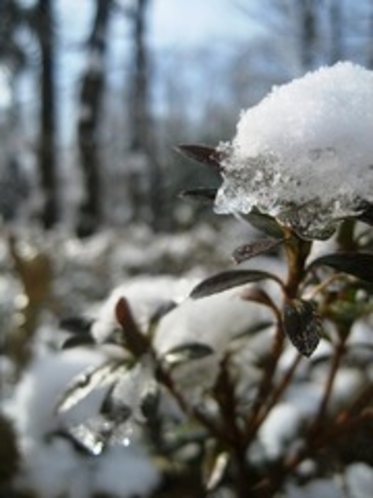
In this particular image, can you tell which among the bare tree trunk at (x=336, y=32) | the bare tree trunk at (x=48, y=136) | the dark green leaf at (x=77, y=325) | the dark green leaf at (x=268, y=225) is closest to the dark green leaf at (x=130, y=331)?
the dark green leaf at (x=77, y=325)

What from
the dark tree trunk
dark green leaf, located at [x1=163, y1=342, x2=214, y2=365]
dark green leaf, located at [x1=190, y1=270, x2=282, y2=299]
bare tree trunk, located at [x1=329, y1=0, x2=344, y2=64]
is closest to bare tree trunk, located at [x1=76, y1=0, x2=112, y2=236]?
the dark tree trunk

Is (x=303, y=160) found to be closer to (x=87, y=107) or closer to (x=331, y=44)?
Answer: (x=331, y=44)

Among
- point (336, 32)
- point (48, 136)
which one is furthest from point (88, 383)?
point (48, 136)

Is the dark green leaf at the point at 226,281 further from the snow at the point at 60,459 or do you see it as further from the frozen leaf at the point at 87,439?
the snow at the point at 60,459

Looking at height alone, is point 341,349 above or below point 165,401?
above

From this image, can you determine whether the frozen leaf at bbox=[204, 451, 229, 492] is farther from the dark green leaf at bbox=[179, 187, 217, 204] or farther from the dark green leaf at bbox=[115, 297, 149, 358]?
the dark green leaf at bbox=[179, 187, 217, 204]

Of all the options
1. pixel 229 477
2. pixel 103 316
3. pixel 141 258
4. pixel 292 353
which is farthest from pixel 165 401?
pixel 141 258
